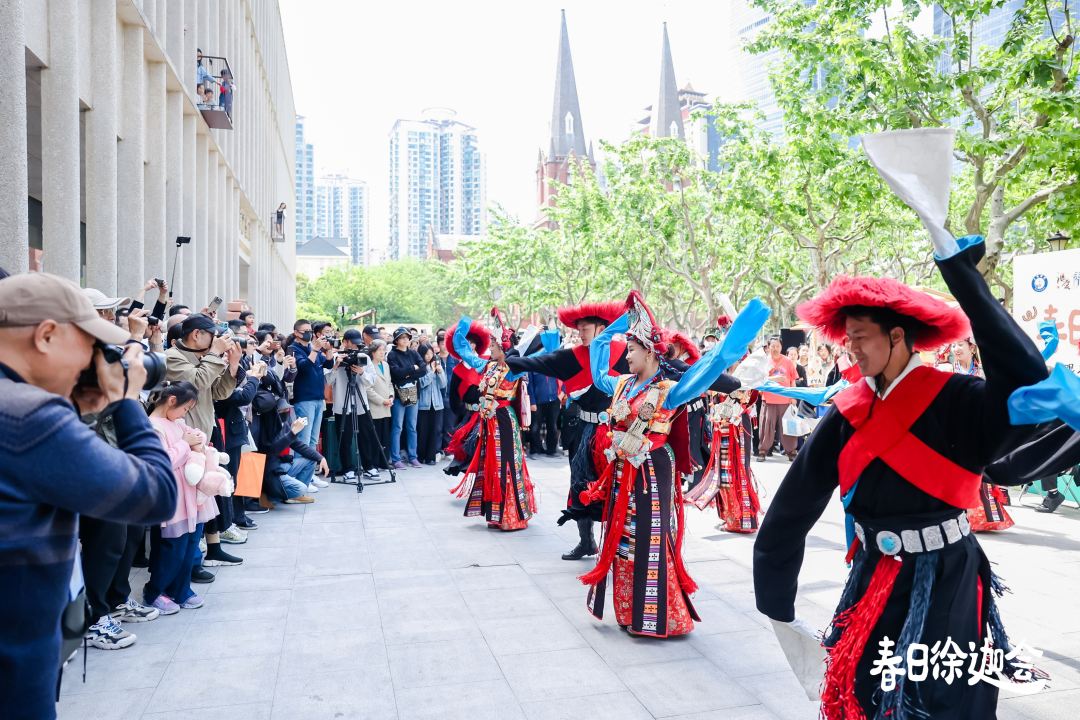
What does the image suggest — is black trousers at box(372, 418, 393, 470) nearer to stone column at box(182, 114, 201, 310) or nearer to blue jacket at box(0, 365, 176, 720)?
stone column at box(182, 114, 201, 310)

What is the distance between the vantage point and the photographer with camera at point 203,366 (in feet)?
19.0

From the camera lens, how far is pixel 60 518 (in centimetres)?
206

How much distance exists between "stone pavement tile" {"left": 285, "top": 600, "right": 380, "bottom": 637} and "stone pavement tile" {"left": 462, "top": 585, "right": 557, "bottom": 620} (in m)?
0.69

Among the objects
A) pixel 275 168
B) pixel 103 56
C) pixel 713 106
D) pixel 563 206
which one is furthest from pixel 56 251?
pixel 275 168

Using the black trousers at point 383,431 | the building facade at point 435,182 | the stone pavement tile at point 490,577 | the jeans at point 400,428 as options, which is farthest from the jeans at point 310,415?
the building facade at point 435,182

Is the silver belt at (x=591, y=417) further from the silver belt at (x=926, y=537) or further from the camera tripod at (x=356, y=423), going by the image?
the silver belt at (x=926, y=537)

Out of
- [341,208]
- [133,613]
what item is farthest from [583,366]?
[341,208]

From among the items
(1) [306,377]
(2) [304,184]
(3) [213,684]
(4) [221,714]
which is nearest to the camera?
(4) [221,714]

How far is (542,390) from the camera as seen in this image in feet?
44.8

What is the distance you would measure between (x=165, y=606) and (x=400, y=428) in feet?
23.3

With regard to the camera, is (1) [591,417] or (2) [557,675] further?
(1) [591,417]

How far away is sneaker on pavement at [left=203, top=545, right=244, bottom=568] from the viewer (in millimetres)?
6800

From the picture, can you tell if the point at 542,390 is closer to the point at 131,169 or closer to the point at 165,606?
the point at 131,169

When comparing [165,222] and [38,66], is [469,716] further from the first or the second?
[165,222]
